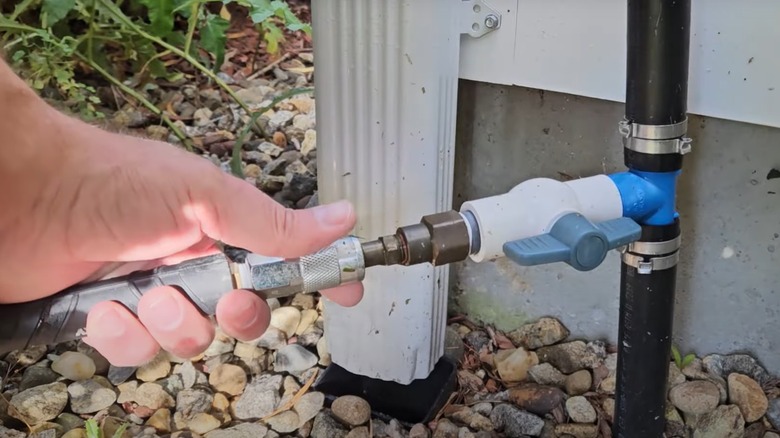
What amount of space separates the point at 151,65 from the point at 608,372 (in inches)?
42.6

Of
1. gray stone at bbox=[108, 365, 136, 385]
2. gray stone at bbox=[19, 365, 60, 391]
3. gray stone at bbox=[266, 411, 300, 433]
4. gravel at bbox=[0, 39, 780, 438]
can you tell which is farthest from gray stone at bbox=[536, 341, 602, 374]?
gray stone at bbox=[19, 365, 60, 391]

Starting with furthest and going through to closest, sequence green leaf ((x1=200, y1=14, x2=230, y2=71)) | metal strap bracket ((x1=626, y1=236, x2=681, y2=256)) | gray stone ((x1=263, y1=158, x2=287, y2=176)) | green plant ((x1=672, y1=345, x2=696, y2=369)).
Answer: green leaf ((x1=200, y1=14, x2=230, y2=71)) → gray stone ((x1=263, y1=158, x2=287, y2=176)) → green plant ((x1=672, y1=345, x2=696, y2=369)) → metal strap bracket ((x1=626, y1=236, x2=681, y2=256))

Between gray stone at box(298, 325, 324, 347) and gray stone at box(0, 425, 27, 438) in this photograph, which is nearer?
gray stone at box(0, 425, 27, 438)

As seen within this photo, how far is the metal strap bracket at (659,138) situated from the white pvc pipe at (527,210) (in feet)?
0.23

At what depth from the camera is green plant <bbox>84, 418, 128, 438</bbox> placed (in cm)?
93

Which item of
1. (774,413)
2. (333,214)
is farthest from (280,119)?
(774,413)

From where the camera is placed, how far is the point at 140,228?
0.76 meters

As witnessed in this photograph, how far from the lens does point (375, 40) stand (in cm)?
85

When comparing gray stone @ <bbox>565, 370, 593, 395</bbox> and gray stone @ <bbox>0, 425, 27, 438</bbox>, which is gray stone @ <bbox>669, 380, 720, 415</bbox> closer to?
gray stone @ <bbox>565, 370, 593, 395</bbox>

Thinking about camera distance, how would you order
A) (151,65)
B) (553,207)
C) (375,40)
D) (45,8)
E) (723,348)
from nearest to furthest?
(553,207)
(375,40)
(723,348)
(45,8)
(151,65)

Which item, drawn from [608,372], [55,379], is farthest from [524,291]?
[55,379]

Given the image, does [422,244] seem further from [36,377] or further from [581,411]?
[36,377]

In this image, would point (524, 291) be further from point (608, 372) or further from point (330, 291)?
point (330, 291)

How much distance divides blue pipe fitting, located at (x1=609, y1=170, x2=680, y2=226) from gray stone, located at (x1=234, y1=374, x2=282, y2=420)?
52 cm
